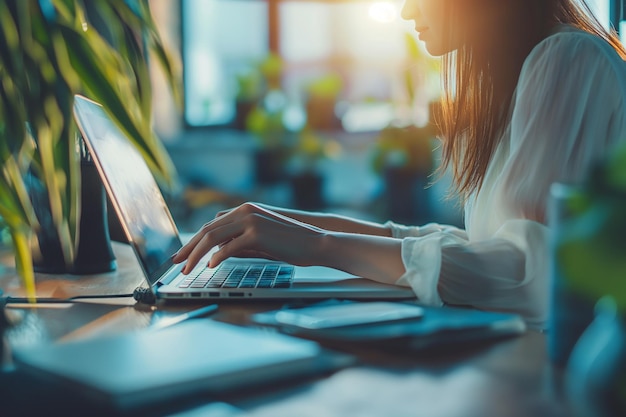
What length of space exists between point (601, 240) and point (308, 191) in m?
3.27

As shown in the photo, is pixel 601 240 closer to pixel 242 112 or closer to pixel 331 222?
pixel 331 222

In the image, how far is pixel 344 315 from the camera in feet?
2.04

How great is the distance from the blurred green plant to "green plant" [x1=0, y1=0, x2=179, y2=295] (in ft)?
1.29

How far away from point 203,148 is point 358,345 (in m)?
3.35

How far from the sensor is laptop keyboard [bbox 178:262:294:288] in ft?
2.67

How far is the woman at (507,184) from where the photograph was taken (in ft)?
2.54

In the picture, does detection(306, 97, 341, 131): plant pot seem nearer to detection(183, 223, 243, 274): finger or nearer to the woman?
the woman

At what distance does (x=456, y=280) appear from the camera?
765 mm

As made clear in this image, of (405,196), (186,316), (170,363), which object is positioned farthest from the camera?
(405,196)

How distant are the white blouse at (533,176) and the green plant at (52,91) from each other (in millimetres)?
344

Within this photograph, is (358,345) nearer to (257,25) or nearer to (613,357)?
(613,357)

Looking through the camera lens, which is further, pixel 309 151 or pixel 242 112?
pixel 242 112

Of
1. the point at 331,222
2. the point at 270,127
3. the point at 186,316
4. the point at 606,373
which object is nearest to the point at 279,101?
the point at 270,127

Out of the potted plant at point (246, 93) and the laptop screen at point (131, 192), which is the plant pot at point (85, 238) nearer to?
the laptop screen at point (131, 192)
